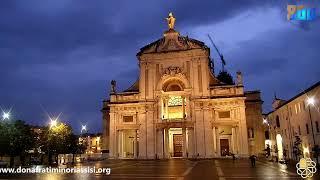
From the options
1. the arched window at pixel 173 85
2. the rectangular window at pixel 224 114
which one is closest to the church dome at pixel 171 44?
the arched window at pixel 173 85

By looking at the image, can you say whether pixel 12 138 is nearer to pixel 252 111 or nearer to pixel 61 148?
pixel 61 148

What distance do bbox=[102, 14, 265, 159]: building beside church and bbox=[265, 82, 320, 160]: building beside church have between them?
5.03 metres

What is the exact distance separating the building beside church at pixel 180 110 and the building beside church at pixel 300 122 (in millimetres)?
5028

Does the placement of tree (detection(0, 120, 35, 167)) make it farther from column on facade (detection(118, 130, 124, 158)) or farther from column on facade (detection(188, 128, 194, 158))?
column on facade (detection(188, 128, 194, 158))

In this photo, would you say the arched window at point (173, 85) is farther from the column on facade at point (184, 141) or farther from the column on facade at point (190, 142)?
the column on facade at point (190, 142)

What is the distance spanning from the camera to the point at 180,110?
59281mm

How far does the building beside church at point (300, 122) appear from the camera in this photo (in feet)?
121

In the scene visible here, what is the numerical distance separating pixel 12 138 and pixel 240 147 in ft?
120

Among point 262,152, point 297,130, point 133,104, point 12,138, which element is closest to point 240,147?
point 262,152

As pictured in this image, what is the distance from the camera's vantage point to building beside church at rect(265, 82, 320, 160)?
36781 mm

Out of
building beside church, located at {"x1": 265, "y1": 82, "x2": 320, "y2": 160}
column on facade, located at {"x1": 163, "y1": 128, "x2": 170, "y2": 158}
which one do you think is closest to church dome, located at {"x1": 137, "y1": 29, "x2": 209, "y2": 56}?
column on facade, located at {"x1": 163, "y1": 128, "x2": 170, "y2": 158}

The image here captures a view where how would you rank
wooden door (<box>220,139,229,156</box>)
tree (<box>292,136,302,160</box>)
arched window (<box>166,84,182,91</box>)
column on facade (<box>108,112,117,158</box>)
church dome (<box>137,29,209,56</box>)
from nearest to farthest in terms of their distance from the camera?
tree (<box>292,136,302,160</box>) < wooden door (<box>220,139,229,156</box>) < column on facade (<box>108,112,117,158</box>) < arched window (<box>166,84,182,91</box>) < church dome (<box>137,29,209,56</box>)

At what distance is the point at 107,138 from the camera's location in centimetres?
6688

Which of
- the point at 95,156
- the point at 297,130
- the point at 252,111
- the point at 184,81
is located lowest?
the point at 95,156
